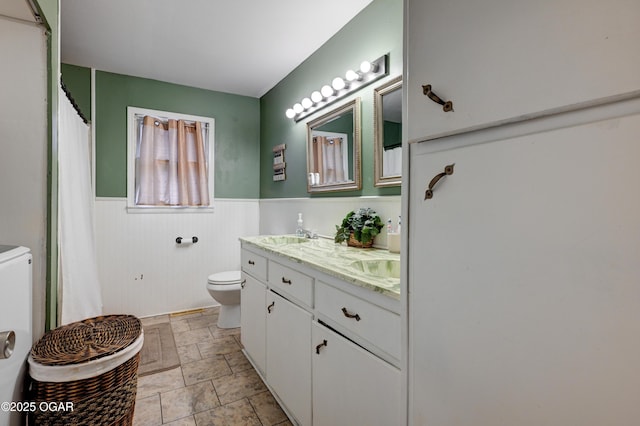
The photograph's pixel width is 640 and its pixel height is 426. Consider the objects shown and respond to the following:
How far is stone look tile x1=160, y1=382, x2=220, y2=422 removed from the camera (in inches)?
63.7

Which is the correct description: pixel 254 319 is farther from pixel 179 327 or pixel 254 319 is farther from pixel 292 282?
pixel 179 327

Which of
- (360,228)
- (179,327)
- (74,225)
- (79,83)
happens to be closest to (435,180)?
(360,228)

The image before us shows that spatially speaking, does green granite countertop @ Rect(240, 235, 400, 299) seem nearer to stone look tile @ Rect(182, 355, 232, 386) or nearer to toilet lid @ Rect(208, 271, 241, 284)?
toilet lid @ Rect(208, 271, 241, 284)

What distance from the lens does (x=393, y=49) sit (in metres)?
1.74

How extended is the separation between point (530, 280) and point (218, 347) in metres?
2.36

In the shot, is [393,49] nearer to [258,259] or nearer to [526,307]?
[258,259]

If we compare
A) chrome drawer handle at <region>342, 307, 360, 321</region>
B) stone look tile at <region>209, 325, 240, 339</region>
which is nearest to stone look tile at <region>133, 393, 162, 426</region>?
stone look tile at <region>209, 325, 240, 339</region>

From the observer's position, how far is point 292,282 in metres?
1.47

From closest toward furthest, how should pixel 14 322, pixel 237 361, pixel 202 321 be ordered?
1. pixel 14 322
2. pixel 237 361
3. pixel 202 321

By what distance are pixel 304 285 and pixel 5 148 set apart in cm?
138

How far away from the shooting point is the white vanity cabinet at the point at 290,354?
1.35 m

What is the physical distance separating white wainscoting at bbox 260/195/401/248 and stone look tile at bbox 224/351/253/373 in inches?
43.1

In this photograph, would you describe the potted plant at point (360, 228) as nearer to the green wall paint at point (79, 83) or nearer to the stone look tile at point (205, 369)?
the stone look tile at point (205, 369)

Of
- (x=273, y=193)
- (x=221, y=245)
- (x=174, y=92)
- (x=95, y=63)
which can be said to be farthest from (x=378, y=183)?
(x=95, y=63)
